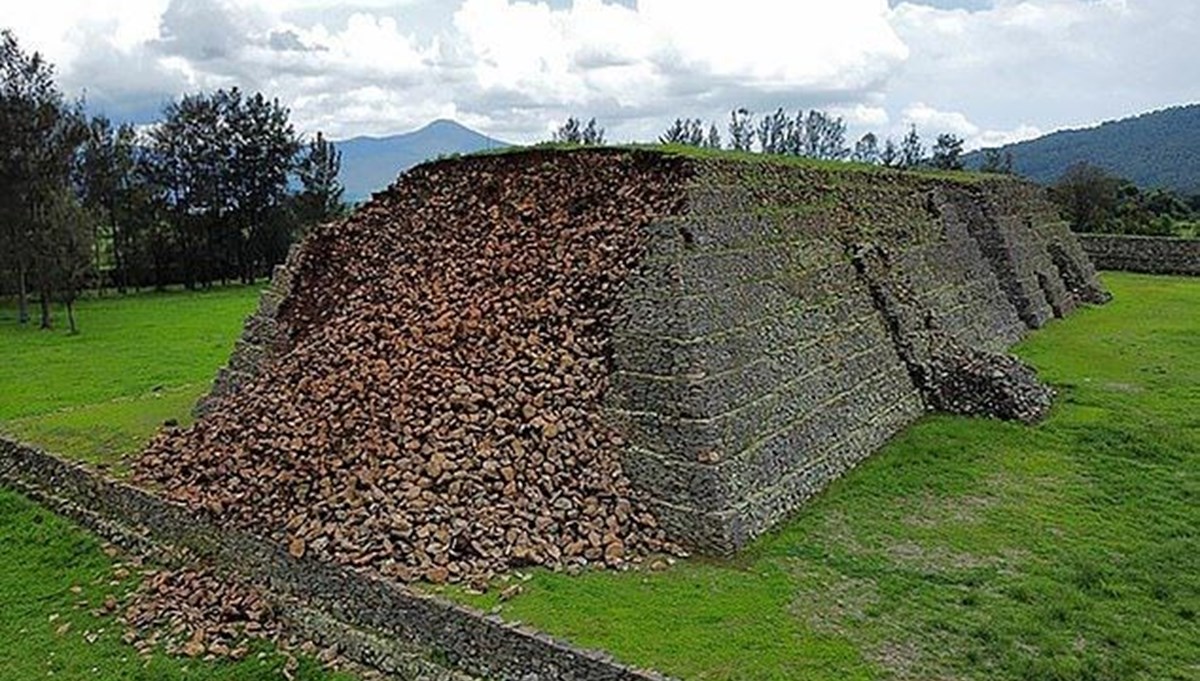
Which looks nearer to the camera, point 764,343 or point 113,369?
point 764,343

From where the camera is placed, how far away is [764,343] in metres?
11.9

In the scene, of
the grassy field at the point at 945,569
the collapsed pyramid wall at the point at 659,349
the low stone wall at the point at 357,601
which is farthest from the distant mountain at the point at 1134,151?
the low stone wall at the point at 357,601

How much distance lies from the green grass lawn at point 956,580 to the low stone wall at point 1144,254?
20.7 meters

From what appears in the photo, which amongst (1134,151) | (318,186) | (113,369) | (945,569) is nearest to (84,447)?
(113,369)

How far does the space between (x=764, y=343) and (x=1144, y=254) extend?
2643cm

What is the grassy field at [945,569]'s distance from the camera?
814cm

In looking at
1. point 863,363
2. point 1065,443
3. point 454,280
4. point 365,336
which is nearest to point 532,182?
point 454,280

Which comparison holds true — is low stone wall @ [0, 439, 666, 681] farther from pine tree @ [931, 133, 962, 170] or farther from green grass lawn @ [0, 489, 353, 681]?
pine tree @ [931, 133, 962, 170]

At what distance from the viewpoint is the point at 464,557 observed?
966 cm

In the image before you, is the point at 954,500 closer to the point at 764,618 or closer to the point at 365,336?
the point at 764,618

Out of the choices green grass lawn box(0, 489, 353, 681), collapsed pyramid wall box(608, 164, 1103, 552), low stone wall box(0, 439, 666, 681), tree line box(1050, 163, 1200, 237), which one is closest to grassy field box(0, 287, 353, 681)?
green grass lawn box(0, 489, 353, 681)

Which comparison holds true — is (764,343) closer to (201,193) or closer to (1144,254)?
(1144,254)

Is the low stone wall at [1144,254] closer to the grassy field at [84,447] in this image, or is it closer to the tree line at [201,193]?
the grassy field at [84,447]

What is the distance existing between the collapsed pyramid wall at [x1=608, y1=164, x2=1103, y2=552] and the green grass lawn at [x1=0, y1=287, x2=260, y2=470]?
802 cm
